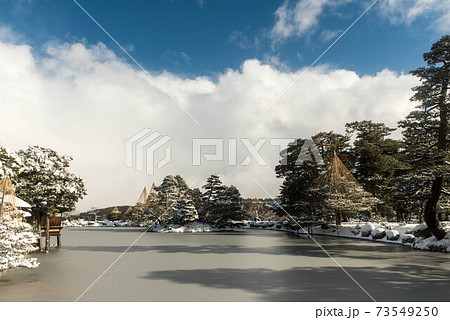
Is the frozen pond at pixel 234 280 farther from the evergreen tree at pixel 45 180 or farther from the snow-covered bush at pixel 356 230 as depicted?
the snow-covered bush at pixel 356 230

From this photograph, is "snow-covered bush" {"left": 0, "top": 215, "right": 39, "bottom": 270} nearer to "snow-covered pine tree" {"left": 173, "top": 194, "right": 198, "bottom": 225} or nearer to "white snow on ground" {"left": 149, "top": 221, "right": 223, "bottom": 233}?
"white snow on ground" {"left": 149, "top": 221, "right": 223, "bottom": 233}

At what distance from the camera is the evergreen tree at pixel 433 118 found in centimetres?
1262

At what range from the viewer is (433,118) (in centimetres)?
1298

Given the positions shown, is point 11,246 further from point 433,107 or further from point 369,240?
point 369,240

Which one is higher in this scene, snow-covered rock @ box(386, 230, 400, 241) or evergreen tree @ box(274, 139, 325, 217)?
evergreen tree @ box(274, 139, 325, 217)

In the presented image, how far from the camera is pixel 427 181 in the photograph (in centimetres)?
1246

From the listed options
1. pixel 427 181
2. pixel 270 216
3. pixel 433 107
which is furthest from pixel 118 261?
pixel 270 216

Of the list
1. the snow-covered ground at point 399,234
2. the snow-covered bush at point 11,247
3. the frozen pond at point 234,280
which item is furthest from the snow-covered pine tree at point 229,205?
the snow-covered bush at point 11,247

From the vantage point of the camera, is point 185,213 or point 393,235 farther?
point 185,213

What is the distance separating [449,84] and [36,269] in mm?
18116

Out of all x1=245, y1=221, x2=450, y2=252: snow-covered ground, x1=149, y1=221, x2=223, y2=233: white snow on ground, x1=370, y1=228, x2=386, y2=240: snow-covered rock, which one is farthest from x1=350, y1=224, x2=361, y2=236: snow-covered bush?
x1=149, y1=221, x2=223, y2=233: white snow on ground

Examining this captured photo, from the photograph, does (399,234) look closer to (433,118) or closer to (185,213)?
(433,118)

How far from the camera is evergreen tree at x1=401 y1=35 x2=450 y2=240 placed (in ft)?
41.4

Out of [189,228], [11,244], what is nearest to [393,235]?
[11,244]
